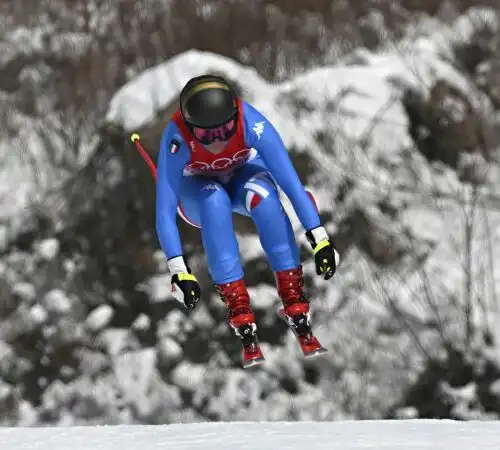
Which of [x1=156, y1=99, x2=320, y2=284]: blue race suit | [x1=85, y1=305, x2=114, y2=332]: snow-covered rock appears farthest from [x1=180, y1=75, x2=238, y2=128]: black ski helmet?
[x1=85, y1=305, x2=114, y2=332]: snow-covered rock

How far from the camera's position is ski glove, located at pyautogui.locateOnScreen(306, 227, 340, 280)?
3941 mm

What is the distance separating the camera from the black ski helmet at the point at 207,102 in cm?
376

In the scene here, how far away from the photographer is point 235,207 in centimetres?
413

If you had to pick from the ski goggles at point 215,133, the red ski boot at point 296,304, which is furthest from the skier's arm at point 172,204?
the red ski boot at point 296,304

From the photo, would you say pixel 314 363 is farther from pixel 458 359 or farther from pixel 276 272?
pixel 276 272

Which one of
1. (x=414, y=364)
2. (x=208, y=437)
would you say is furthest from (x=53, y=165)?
(x=208, y=437)

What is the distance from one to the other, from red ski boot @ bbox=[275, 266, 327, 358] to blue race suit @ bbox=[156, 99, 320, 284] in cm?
4

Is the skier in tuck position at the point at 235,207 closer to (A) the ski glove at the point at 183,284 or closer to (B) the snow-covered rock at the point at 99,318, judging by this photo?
(A) the ski glove at the point at 183,284

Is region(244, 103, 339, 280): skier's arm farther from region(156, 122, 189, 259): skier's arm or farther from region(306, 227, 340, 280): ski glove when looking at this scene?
region(156, 122, 189, 259): skier's arm

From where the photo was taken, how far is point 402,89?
9055 mm

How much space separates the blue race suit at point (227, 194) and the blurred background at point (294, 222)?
4.02 m

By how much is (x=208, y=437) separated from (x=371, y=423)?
2.60ft

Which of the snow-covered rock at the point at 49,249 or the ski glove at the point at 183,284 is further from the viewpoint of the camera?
the snow-covered rock at the point at 49,249

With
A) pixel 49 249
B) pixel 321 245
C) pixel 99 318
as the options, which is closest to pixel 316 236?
pixel 321 245
